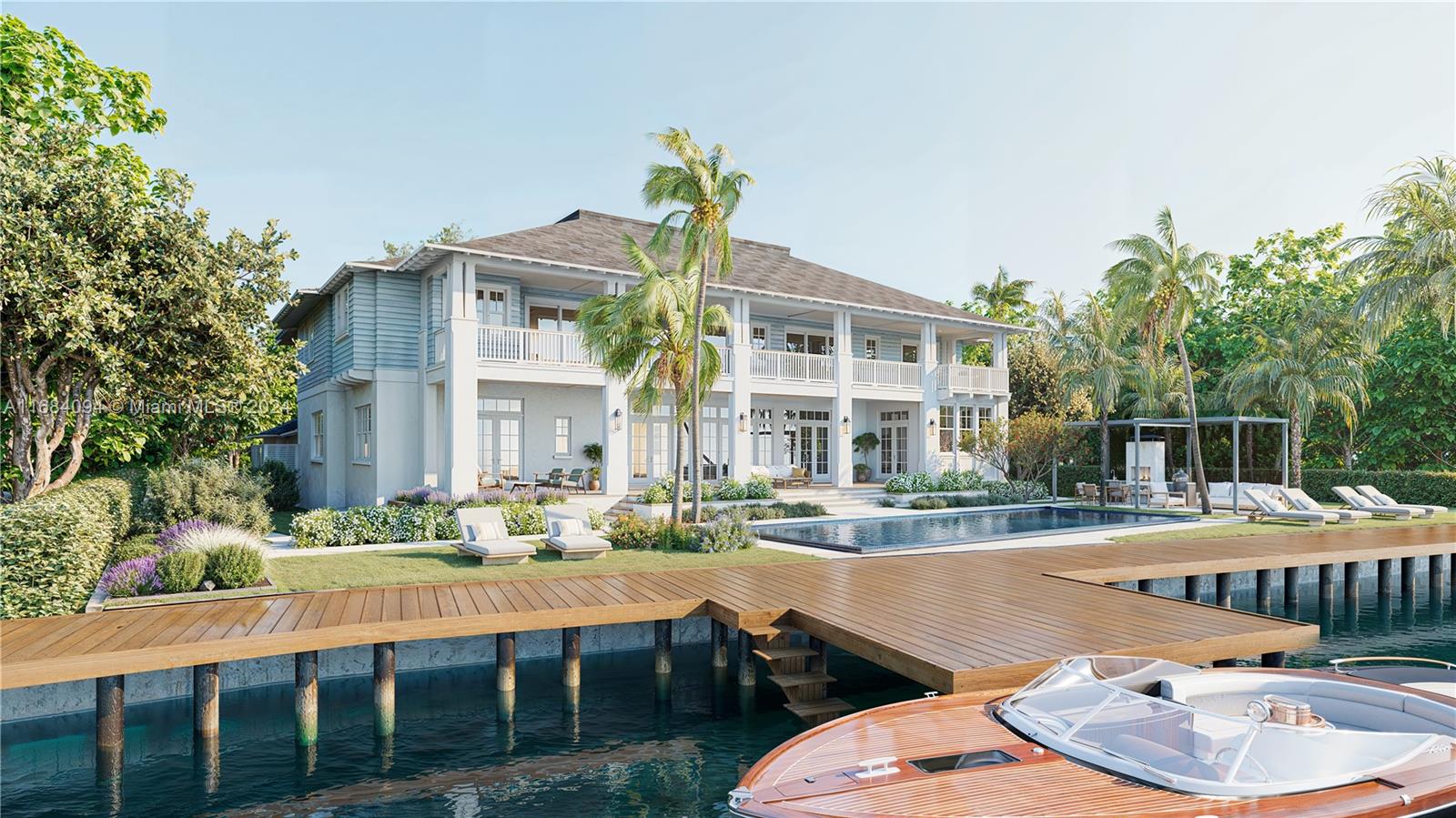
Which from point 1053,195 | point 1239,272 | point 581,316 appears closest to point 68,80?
point 581,316

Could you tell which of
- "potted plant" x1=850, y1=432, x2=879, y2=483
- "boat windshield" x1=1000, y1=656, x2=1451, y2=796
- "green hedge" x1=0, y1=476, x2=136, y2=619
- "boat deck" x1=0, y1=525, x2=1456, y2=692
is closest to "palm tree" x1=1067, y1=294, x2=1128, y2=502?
"potted plant" x1=850, y1=432, x2=879, y2=483

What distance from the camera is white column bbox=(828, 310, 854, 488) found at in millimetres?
24719

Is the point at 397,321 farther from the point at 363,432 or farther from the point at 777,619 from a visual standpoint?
the point at 777,619

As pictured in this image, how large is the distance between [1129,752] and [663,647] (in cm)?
571

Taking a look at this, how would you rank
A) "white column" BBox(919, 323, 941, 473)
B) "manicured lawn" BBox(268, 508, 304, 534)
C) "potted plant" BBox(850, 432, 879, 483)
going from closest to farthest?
"manicured lawn" BBox(268, 508, 304, 534)
"white column" BBox(919, 323, 941, 473)
"potted plant" BBox(850, 432, 879, 483)

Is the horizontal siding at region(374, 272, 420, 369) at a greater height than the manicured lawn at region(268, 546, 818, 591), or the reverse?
the horizontal siding at region(374, 272, 420, 369)

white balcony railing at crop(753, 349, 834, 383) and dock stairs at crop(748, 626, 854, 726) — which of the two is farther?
white balcony railing at crop(753, 349, 834, 383)

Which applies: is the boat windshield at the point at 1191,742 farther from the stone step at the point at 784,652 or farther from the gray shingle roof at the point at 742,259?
the gray shingle roof at the point at 742,259

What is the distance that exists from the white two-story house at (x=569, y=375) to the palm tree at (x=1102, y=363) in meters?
3.04

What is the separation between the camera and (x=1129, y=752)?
4676 mm

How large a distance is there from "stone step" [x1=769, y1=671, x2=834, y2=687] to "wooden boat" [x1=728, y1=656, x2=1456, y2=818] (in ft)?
7.14

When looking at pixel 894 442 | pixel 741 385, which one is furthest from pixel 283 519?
pixel 894 442

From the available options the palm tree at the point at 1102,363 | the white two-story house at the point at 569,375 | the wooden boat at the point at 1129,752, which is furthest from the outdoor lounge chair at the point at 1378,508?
the wooden boat at the point at 1129,752

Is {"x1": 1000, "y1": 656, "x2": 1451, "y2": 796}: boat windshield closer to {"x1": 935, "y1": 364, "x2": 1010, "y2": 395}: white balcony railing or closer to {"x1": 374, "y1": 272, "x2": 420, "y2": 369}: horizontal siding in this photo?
{"x1": 374, "y1": 272, "x2": 420, "y2": 369}: horizontal siding
